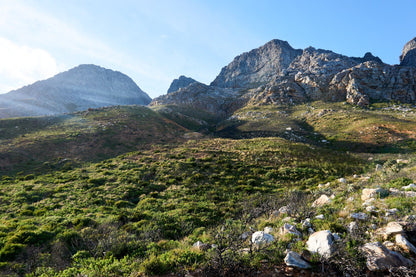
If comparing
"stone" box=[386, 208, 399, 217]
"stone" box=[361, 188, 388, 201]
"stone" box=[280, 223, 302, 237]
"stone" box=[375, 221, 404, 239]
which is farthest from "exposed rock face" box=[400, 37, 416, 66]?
"stone" box=[280, 223, 302, 237]

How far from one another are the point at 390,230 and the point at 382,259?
1563mm

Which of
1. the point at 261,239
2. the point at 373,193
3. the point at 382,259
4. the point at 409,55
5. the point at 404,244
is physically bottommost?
the point at 261,239

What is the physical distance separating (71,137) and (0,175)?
17.4m

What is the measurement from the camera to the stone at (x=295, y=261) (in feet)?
16.1

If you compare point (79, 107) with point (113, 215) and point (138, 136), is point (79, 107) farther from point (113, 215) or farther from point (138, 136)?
point (113, 215)

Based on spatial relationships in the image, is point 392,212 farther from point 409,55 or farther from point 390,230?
point 409,55

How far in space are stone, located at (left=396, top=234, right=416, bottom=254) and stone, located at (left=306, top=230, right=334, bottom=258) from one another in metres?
1.57

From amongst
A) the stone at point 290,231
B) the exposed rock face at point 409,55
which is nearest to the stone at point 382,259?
the stone at point 290,231

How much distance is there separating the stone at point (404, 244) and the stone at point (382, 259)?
0.43 meters

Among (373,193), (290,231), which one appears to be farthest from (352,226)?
(373,193)

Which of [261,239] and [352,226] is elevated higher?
[352,226]

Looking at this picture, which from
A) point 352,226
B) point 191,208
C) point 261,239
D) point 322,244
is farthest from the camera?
point 191,208

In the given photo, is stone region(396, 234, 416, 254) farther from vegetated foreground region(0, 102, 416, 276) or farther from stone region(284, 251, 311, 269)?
stone region(284, 251, 311, 269)

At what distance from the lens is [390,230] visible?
5430 mm
